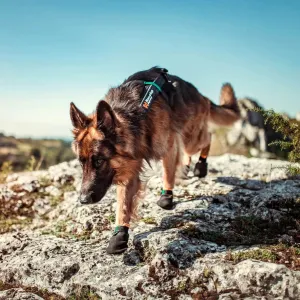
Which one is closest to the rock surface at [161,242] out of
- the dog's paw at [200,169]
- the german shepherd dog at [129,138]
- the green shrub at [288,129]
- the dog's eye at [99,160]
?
the dog's paw at [200,169]

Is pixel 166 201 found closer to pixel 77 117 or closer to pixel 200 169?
pixel 200 169

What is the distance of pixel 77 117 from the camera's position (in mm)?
4953

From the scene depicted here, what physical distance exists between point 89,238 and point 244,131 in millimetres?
26665

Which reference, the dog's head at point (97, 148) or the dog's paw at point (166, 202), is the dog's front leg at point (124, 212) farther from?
the dog's paw at point (166, 202)

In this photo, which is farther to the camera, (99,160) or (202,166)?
(202,166)

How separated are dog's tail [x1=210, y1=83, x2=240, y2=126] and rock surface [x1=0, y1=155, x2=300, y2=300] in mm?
1345

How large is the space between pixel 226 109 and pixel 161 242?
4700 millimetres

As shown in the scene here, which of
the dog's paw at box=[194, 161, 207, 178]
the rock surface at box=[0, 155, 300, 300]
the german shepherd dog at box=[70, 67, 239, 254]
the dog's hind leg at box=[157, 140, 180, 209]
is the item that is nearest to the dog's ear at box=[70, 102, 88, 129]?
the german shepherd dog at box=[70, 67, 239, 254]

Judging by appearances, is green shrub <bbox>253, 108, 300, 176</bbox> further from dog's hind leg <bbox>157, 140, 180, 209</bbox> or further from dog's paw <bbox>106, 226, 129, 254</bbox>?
dog's paw <bbox>106, 226, 129, 254</bbox>

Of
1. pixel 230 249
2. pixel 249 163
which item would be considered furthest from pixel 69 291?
pixel 249 163

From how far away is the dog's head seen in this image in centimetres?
470

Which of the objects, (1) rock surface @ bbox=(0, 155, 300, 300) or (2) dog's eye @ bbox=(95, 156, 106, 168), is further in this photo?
(2) dog's eye @ bbox=(95, 156, 106, 168)

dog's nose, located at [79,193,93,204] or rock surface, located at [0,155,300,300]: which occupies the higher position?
dog's nose, located at [79,193,93,204]

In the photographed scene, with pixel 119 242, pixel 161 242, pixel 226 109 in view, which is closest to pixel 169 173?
pixel 161 242
